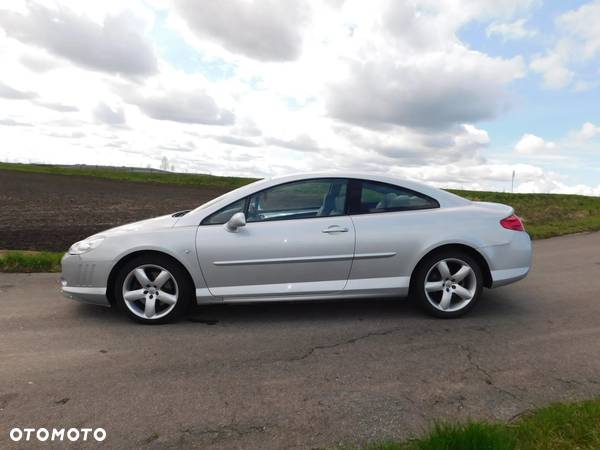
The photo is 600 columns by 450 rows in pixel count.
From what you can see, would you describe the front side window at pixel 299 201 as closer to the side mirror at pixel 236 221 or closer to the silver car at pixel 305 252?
the silver car at pixel 305 252

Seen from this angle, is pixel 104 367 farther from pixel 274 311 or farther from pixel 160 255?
pixel 274 311

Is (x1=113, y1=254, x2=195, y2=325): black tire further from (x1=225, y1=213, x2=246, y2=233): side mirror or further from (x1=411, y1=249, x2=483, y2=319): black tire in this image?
(x1=411, y1=249, x2=483, y2=319): black tire

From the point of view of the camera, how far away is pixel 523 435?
2.31 meters

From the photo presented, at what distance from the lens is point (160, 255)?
13.9ft

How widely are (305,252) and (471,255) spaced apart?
1.71 metres

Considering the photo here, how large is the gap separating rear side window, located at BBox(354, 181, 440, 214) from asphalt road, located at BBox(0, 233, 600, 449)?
43.7 inches

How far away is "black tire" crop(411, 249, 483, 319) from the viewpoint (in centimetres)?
434

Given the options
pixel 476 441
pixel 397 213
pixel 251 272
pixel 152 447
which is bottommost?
pixel 152 447

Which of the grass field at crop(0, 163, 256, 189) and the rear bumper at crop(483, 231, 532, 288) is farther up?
the grass field at crop(0, 163, 256, 189)

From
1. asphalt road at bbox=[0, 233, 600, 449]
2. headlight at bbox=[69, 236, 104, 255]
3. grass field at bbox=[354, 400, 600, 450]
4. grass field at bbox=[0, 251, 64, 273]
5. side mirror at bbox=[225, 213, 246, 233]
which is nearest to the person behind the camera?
grass field at bbox=[354, 400, 600, 450]

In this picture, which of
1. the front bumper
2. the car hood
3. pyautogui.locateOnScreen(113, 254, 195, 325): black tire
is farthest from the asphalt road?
the car hood

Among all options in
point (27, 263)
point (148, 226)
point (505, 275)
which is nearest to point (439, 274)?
point (505, 275)

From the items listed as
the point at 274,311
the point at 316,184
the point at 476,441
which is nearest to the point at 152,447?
the point at 476,441

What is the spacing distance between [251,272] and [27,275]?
14.0 feet
